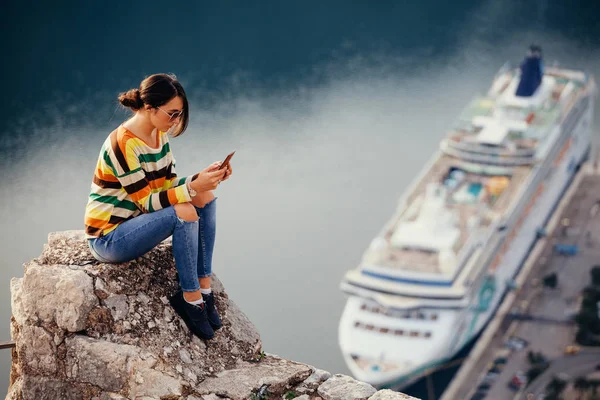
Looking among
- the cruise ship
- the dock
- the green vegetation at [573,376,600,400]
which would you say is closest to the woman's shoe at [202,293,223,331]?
the cruise ship

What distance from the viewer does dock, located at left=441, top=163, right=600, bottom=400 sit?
24.7m

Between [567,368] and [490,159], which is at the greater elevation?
[490,159]

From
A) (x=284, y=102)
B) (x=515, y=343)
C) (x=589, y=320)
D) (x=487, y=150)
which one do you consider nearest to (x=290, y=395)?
(x=515, y=343)

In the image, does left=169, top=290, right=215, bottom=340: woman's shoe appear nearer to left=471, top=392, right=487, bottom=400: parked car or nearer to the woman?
the woman

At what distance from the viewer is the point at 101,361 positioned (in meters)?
4.70

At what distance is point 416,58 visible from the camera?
Answer: 110ft

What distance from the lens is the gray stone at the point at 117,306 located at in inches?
189

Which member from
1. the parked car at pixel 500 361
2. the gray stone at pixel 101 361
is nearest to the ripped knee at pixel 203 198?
the gray stone at pixel 101 361

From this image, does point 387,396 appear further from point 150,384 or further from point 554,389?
point 554,389

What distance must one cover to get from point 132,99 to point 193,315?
3.42ft

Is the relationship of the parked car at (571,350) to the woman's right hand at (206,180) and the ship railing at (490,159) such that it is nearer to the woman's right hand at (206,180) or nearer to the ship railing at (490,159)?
the ship railing at (490,159)

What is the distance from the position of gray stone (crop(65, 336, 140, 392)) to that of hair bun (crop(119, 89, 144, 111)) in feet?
3.48

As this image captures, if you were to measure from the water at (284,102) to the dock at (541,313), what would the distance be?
4.25ft

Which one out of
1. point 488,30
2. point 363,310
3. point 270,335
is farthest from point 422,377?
point 488,30
